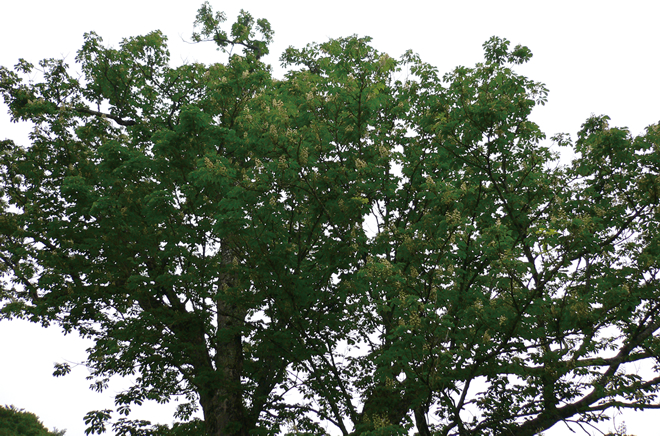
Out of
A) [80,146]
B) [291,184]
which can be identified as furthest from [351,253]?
[80,146]

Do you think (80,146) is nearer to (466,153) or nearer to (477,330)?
(466,153)

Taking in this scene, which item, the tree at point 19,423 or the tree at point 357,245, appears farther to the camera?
the tree at point 19,423

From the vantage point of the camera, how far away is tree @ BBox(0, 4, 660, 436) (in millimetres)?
7523

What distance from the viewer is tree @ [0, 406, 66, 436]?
68.3ft

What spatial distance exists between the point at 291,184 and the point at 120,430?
7.85 meters

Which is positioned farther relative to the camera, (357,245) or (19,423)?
(19,423)

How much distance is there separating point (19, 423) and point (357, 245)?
→ 79.4 feet

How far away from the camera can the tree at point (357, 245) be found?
24.7 ft

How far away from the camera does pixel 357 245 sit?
27.7 feet

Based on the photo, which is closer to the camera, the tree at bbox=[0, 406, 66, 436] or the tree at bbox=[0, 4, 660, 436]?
the tree at bbox=[0, 4, 660, 436]

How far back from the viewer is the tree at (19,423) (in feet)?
68.3

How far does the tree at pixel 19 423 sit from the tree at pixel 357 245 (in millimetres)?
13582

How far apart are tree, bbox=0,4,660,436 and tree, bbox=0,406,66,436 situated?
1358 centimetres

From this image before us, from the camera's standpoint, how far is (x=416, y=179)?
1029cm
